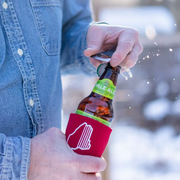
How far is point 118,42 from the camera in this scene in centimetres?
78

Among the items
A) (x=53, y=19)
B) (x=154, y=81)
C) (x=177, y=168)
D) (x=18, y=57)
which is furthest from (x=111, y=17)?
(x=18, y=57)

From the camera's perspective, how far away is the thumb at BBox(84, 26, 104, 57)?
30.6 inches

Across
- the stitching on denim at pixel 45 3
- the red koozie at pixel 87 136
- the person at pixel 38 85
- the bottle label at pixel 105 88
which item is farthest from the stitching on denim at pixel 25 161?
the stitching on denim at pixel 45 3

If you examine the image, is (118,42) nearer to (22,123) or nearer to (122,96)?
(22,123)

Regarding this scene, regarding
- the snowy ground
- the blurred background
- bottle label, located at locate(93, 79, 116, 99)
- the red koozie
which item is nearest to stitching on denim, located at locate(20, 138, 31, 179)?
the red koozie

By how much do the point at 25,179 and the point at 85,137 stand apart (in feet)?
0.52

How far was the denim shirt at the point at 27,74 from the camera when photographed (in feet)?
2.35

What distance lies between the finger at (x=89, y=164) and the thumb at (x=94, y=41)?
29 cm

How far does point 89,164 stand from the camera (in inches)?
24.2

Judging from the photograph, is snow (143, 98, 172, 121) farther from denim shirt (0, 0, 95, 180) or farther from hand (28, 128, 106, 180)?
hand (28, 128, 106, 180)

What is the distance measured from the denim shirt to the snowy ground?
66.7 inches

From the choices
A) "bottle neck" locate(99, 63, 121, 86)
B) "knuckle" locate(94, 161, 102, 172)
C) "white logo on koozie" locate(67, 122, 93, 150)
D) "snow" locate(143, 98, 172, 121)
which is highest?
"bottle neck" locate(99, 63, 121, 86)

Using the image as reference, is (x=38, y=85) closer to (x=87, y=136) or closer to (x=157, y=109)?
(x=87, y=136)

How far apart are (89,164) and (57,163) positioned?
0.23 feet
